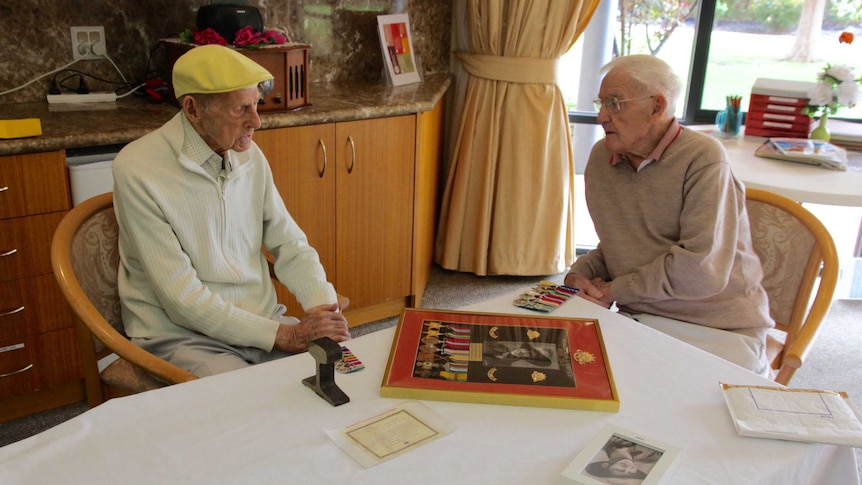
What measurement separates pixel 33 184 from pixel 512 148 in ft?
6.75

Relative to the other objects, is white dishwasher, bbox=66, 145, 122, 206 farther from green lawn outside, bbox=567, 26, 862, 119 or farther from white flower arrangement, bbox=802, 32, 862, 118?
green lawn outside, bbox=567, 26, 862, 119

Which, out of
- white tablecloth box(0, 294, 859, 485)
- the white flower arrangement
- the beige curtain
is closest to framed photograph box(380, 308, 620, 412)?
white tablecloth box(0, 294, 859, 485)

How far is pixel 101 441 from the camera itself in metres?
1.17

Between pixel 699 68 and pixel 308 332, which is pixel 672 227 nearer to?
pixel 308 332

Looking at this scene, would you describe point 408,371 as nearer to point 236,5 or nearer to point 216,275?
point 216,275

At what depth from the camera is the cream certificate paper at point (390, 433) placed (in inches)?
46.0

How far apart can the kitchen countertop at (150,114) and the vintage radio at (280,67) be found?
0.17 feet

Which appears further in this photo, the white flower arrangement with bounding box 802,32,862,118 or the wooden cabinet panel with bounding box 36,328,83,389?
the white flower arrangement with bounding box 802,32,862,118

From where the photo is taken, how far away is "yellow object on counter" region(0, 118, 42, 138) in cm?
220

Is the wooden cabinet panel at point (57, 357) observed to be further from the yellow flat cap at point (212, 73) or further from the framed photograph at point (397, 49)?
the framed photograph at point (397, 49)

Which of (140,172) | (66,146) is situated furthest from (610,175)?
(66,146)

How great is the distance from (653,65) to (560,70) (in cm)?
167

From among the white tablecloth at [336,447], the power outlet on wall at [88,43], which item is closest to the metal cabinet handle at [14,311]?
the power outlet on wall at [88,43]

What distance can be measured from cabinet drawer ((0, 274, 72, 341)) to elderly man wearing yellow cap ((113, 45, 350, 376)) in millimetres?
726
